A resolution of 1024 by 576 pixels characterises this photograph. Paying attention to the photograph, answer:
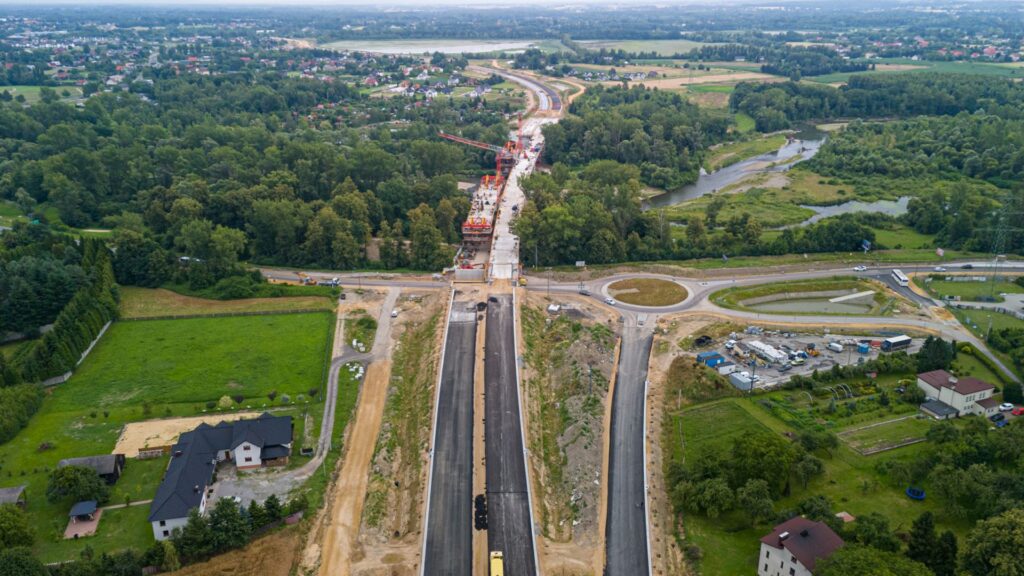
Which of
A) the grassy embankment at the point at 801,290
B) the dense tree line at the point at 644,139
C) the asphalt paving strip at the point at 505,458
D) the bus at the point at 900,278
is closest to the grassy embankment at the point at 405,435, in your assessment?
the asphalt paving strip at the point at 505,458

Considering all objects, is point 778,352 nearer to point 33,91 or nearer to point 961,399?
point 961,399

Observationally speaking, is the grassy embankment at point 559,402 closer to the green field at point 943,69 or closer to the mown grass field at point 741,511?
the mown grass field at point 741,511

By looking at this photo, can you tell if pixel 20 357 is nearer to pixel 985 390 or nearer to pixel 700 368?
pixel 700 368

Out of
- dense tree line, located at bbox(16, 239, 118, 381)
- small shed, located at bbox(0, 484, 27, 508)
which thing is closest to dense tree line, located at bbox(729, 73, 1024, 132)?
dense tree line, located at bbox(16, 239, 118, 381)

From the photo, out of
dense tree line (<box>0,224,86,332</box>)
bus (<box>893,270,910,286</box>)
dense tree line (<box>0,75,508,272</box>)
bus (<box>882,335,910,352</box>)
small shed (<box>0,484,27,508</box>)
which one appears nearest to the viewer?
small shed (<box>0,484,27,508</box>)

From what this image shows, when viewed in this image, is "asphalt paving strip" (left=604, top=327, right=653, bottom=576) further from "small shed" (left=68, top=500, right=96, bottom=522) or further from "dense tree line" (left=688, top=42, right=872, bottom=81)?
"dense tree line" (left=688, top=42, right=872, bottom=81)
